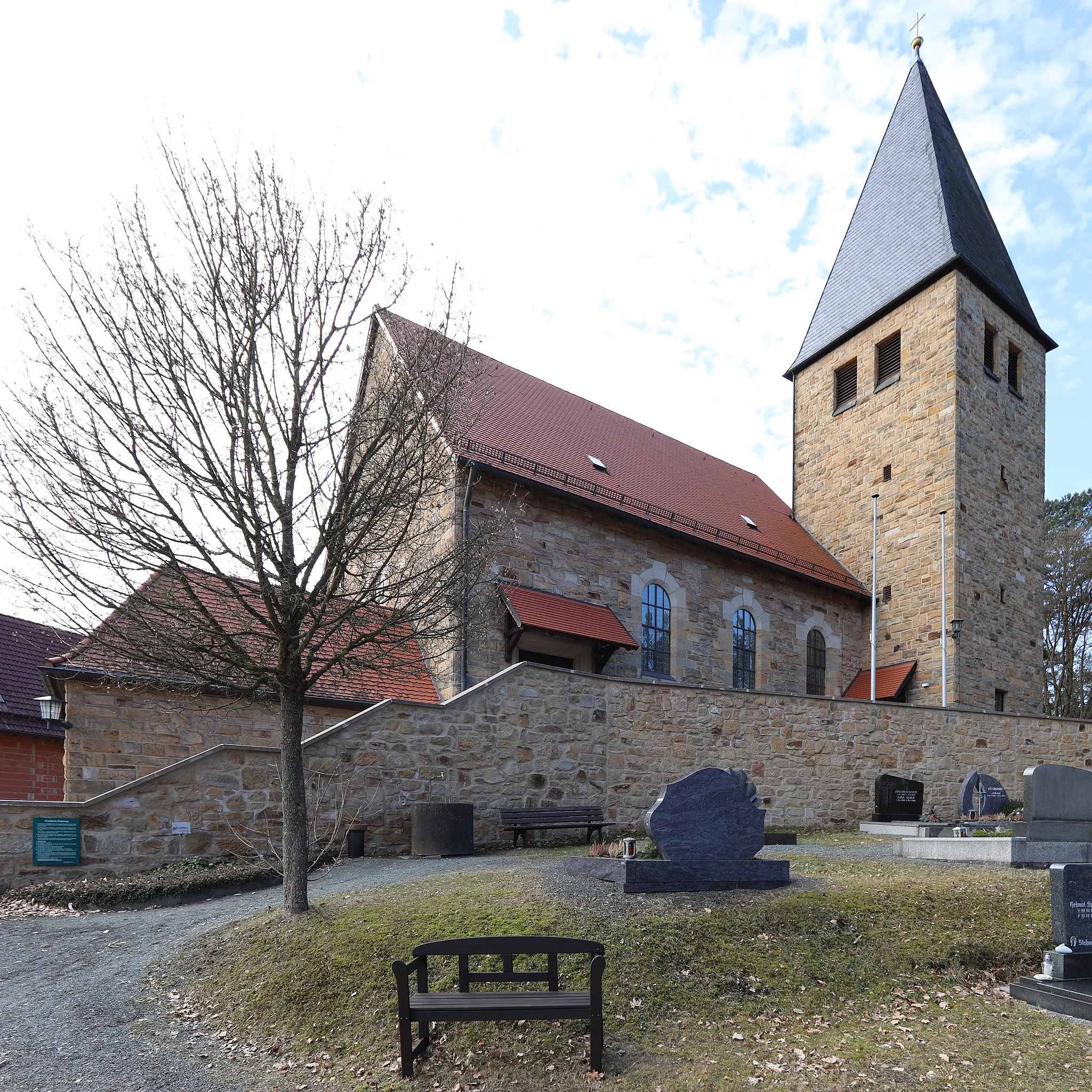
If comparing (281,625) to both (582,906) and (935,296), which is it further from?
(935,296)

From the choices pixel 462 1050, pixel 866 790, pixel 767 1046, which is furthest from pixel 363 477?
pixel 866 790

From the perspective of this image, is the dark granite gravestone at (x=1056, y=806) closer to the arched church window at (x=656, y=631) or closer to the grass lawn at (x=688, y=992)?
the grass lawn at (x=688, y=992)

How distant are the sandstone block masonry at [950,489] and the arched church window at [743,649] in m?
4.47

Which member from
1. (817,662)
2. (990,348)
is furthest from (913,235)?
(817,662)

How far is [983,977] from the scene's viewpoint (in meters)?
6.68

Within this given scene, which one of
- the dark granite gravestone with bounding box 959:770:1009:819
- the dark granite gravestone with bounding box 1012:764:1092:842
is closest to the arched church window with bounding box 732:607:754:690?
the dark granite gravestone with bounding box 959:770:1009:819

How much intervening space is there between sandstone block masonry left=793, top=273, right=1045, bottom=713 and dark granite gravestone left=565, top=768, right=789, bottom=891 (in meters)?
15.1

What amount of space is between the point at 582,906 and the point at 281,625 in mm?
3543

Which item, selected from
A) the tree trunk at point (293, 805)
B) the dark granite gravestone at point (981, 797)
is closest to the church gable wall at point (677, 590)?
the dark granite gravestone at point (981, 797)

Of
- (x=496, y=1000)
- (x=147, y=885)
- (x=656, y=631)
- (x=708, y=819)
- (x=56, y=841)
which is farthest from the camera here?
(x=656, y=631)

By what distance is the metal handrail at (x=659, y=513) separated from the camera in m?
16.8

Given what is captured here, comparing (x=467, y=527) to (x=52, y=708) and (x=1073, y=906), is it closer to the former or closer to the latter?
(x=52, y=708)

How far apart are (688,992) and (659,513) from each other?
14.3 meters

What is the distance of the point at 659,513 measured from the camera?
64.1 ft
